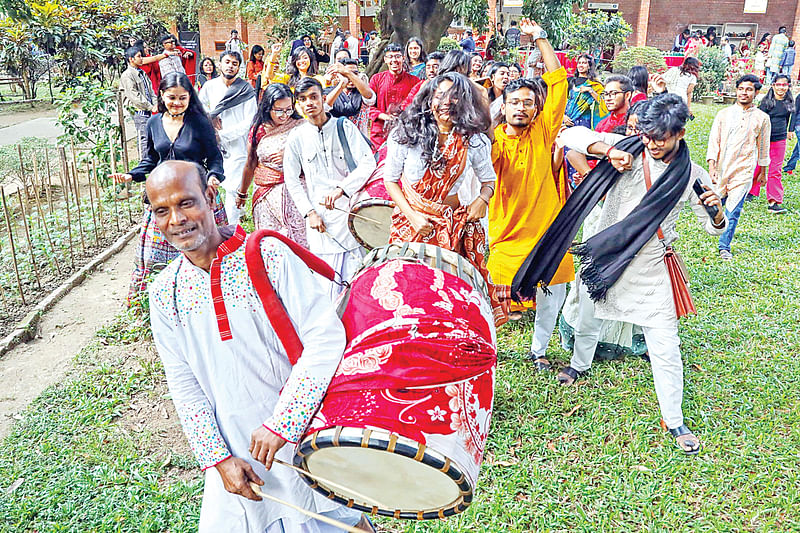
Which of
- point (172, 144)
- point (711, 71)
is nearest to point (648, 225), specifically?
point (172, 144)

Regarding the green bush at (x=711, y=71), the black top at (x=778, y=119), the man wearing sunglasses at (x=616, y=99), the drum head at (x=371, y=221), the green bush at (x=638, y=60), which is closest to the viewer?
the drum head at (x=371, y=221)

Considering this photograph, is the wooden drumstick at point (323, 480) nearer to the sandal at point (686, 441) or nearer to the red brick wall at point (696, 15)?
the sandal at point (686, 441)

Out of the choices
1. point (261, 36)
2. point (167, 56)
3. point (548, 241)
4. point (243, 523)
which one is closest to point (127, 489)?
point (243, 523)

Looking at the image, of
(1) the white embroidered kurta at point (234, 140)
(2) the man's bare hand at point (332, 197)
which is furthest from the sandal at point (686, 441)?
(1) the white embroidered kurta at point (234, 140)

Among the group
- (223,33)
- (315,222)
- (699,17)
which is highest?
(699,17)

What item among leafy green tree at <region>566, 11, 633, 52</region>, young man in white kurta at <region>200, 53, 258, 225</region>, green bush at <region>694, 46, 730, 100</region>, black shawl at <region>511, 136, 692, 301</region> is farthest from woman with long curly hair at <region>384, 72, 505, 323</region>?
leafy green tree at <region>566, 11, 633, 52</region>

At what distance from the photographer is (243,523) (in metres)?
2.24

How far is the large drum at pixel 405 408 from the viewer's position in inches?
74.4

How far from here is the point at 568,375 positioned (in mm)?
4375

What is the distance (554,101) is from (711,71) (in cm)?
1747

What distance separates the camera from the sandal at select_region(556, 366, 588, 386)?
4.36m

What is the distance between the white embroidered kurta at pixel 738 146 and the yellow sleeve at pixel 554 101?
3.11m

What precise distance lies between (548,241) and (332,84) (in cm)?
418

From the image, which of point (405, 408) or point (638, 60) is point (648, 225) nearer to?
point (405, 408)
